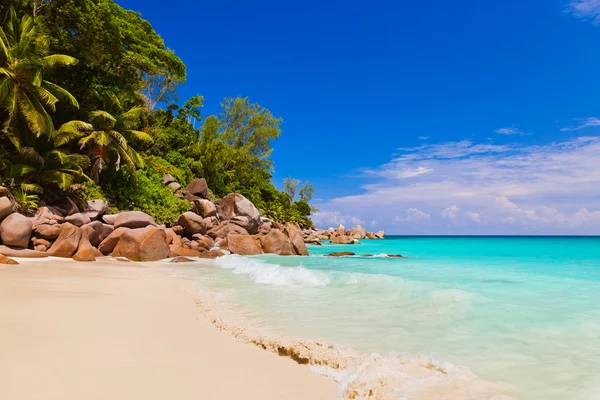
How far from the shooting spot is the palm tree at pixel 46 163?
14.4m

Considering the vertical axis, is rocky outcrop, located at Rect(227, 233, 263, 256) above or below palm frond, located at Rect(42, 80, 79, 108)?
below

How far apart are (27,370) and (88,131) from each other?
19110mm

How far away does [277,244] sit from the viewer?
808 inches

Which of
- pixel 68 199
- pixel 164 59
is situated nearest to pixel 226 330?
pixel 68 199

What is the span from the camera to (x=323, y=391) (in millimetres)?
2887

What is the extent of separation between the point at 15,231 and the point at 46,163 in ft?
19.3

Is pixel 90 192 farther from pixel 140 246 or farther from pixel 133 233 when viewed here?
pixel 140 246

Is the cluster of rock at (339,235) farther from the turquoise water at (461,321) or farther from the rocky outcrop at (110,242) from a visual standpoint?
the turquoise water at (461,321)

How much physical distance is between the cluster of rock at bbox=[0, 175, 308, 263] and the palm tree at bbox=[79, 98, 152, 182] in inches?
117

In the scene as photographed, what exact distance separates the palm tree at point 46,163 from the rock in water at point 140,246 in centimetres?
397

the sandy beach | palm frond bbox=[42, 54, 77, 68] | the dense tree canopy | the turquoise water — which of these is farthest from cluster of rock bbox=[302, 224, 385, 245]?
the sandy beach

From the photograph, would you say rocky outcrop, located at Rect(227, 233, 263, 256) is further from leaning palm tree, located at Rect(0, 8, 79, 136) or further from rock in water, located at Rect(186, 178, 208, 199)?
leaning palm tree, located at Rect(0, 8, 79, 136)

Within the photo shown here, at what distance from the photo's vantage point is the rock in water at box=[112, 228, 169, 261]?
13891 millimetres

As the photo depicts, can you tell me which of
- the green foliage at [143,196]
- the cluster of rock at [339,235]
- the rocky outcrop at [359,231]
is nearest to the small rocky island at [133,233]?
the green foliage at [143,196]
